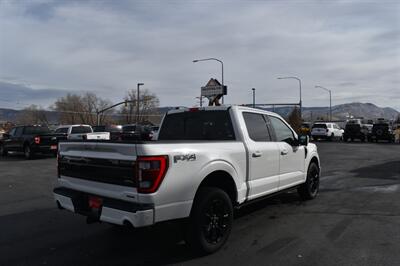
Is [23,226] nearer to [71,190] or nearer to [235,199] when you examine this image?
[71,190]

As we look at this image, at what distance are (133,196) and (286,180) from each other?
11.4 ft

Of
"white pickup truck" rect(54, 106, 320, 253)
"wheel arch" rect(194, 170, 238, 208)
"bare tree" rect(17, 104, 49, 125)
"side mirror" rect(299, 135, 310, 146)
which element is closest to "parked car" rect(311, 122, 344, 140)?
"side mirror" rect(299, 135, 310, 146)

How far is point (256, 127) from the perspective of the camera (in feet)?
21.3

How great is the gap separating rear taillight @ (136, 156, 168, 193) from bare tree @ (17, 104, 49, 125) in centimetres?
11096

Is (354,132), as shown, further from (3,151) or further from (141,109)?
(141,109)

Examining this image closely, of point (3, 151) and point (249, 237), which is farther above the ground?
point (3, 151)

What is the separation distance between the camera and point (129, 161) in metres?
4.48

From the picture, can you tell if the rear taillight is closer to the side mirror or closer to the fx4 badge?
the fx4 badge

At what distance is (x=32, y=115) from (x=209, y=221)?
116996mm

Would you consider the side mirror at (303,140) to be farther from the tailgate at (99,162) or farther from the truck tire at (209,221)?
the tailgate at (99,162)

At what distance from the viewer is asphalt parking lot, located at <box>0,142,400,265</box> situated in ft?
16.1

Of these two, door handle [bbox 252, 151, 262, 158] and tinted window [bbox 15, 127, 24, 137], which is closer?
door handle [bbox 252, 151, 262, 158]

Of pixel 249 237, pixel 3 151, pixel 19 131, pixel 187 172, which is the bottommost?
pixel 249 237

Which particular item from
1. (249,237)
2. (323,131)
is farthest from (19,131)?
(323,131)
